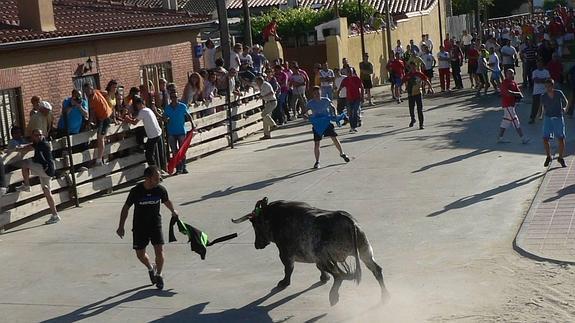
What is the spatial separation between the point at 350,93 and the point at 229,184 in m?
7.13

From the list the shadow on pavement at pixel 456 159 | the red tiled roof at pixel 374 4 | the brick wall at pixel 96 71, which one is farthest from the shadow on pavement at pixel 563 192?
the red tiled roof at pixel 374 4

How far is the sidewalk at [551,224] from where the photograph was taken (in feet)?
38.5

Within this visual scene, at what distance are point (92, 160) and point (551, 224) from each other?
8.20 m

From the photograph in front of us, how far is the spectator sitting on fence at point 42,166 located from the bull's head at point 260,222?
5408mm

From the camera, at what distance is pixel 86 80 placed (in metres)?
21.1

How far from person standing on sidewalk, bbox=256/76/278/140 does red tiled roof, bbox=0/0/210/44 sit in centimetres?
225

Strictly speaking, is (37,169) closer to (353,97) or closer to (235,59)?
(353,97)

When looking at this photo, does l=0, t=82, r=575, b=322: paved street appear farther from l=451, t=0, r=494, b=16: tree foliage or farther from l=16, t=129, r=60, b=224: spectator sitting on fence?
l=451, t=0, r=494, b=16: tree foliage

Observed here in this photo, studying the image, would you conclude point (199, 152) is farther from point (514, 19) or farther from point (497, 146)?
point (514, 19)

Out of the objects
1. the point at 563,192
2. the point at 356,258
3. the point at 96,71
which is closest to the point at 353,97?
the point at 96,71

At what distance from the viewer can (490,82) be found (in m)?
30.8

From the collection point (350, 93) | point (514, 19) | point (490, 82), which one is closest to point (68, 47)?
point (350, 93)

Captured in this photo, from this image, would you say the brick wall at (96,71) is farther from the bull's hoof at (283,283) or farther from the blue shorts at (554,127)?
the blue shorts at (554,127)

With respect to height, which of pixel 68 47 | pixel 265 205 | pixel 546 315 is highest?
pixel 68 47
